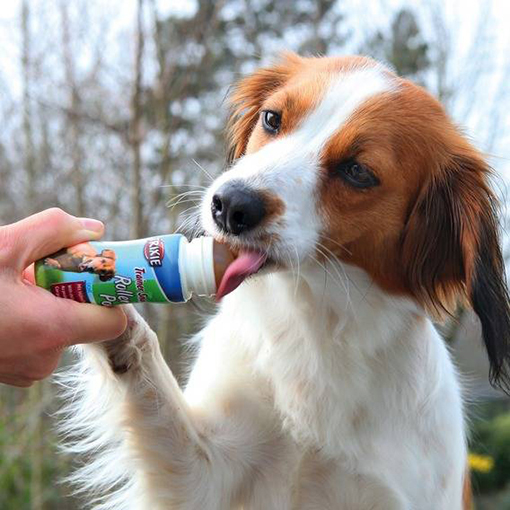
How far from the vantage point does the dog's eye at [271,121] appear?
268 cm

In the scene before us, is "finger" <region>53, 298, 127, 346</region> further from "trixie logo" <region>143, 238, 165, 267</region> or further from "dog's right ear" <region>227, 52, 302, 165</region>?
"dog's right ear" <region>227, 52, 302, 165</region>

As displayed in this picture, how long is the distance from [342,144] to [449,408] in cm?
119

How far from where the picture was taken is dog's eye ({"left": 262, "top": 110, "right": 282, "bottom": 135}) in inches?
106

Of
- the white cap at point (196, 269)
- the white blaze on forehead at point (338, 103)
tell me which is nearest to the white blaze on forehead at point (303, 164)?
the white blaze on forehead at point (338, 103)

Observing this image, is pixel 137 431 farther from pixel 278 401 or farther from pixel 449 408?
pixel 449 408

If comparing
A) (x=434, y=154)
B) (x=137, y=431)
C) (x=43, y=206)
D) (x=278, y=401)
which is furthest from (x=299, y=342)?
(x=43, y=206)

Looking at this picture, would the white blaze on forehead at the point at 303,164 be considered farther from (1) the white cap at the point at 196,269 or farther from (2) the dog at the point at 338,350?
(1) the white cap at the point at 196,269

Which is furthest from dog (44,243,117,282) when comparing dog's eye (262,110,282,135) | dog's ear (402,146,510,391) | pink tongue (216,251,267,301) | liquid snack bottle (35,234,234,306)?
dog's ear (402,146,510,391)

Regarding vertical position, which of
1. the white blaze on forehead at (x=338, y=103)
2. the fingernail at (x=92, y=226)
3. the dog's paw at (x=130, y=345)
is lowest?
the dog's paw at (x=130, y=345)

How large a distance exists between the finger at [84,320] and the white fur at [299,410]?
581mm

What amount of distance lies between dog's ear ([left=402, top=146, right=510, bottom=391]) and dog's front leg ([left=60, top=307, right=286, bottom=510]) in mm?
819

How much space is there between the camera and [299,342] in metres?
2.79

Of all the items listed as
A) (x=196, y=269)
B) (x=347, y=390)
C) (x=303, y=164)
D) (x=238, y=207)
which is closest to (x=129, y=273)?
(x=196, y=269)

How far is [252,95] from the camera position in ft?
10.7
